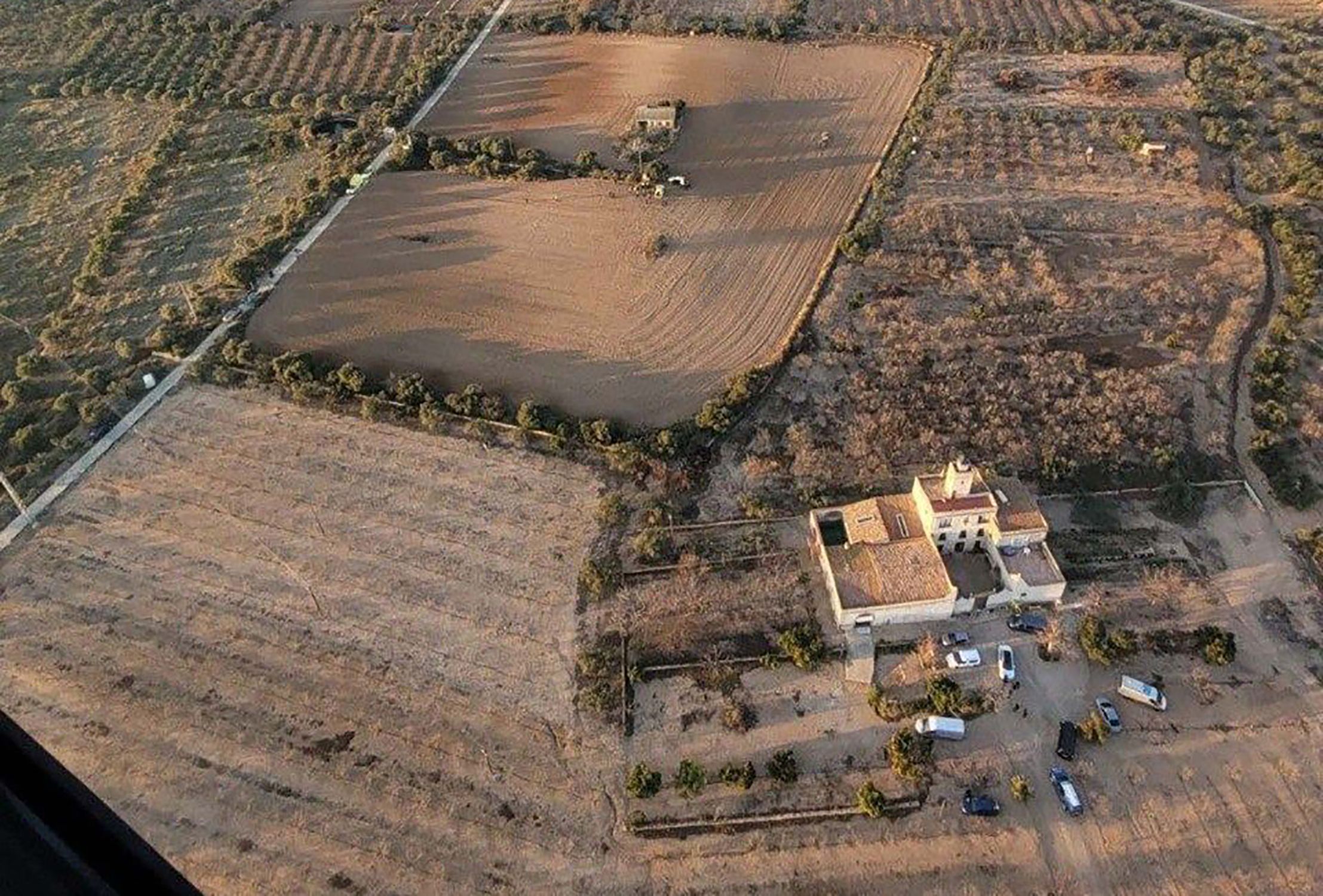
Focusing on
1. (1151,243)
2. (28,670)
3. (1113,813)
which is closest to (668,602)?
(1113,813)

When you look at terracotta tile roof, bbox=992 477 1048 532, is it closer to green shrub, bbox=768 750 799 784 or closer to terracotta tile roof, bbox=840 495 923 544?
terracotta tile roof, bbox=840 495 923 544

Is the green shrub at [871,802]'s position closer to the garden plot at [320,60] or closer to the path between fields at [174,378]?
the path between fields at [174,378]

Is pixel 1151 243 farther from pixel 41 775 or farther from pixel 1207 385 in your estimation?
pixel 41 775

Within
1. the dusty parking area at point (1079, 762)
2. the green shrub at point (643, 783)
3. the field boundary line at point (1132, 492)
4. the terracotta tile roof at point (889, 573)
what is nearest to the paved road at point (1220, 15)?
the field boundary line at point (1132, 492)

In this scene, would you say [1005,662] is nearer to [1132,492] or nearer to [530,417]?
[1132,492]

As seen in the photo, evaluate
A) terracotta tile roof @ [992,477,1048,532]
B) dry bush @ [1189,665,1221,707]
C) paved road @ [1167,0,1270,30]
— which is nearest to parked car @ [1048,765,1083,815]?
dry bush @ [1189,665,1221,707]

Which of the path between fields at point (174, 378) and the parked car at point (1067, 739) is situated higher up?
the path between fields at point (174, 378)
